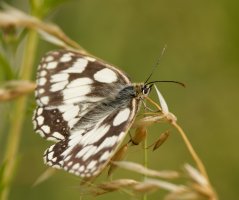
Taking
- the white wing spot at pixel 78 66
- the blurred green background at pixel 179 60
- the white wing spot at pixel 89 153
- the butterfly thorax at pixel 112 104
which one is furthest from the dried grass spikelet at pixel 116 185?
the blurred green background at pixel 179 60

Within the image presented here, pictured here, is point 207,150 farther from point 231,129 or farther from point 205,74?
point 205,74

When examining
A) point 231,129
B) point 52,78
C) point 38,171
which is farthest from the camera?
point 231,129

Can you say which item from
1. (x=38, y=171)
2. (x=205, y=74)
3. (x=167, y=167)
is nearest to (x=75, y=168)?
(x=38, y=171)

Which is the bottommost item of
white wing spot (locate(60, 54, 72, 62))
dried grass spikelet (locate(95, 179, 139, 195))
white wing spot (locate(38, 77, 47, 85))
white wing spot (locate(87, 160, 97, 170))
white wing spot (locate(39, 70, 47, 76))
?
dried grass spikelet (locate(95, 179, 139, 195))

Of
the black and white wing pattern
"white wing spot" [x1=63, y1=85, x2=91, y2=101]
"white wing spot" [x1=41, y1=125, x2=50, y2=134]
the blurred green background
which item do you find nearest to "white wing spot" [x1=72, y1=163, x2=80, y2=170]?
the black and white wing pattern

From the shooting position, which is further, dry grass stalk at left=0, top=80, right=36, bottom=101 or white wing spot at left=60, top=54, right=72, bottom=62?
white wing spot at left=60, top=54, right=72, bottom=62

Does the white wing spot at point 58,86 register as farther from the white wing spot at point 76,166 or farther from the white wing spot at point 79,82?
the white wing spot at point 76,166

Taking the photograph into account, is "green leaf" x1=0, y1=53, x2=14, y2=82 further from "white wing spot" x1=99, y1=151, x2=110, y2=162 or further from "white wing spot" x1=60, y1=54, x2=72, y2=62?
"white wing spot" x1=99, y1=151, x2=110, y2=162

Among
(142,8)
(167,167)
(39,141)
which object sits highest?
(142,8)
